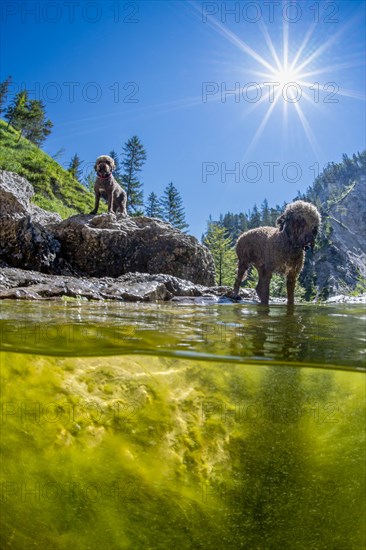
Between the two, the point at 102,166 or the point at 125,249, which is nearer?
the point at 125,249

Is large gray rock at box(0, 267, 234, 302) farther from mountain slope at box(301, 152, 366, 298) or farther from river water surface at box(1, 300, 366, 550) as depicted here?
mountain slope at box(301, 152, 366, 298)

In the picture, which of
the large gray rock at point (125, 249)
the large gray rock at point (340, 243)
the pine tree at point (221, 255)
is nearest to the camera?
the large gray rock at point (125, 249)

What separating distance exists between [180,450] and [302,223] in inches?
267

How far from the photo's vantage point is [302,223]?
8.10m

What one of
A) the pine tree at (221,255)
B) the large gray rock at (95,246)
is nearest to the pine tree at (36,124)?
the pine tree at (221,255)

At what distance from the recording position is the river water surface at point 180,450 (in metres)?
2.16

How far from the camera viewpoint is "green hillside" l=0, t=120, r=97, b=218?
31.9 meters

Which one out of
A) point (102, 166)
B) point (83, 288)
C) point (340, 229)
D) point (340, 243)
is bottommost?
point (83, 288)

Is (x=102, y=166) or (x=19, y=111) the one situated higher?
(x=19, y=111)

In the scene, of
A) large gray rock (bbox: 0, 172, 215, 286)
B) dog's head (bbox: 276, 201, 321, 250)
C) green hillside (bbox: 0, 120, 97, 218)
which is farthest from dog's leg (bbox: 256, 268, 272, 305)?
green hillside (bbox: 0, 120, 97, 218)

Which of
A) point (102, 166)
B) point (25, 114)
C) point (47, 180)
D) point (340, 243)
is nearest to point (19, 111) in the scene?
point (25, 114)

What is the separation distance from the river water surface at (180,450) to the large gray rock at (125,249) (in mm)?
11081

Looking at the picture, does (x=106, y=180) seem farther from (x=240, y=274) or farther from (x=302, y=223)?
(x=302, y=223)

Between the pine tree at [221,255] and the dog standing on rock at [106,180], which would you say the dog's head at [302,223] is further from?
the pine tree at [221,255]
